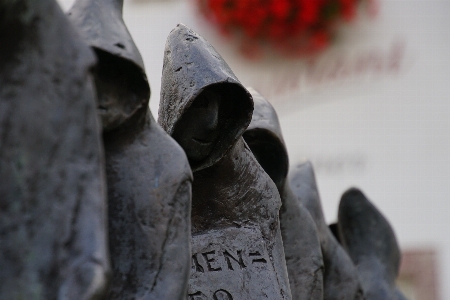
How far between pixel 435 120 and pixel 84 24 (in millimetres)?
4717

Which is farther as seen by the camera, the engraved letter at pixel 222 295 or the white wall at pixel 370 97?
the white wall at pixel 370 97

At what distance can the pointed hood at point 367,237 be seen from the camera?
349 centimetres

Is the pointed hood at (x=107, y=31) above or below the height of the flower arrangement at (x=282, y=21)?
below

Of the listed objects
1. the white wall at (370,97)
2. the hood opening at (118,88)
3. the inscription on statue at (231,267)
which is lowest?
the inscription on statue at (231,267)

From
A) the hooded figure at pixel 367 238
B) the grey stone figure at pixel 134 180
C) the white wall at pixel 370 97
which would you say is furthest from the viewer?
the white wall at pixel 370 97

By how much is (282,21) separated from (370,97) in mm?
616

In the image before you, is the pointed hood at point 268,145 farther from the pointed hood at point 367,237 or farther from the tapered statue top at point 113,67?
the tapered statue top at point 113,67

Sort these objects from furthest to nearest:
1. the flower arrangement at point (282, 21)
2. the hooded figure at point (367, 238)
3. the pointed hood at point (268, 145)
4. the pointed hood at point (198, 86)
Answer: the flower arrangement at point (282, 21), the hooded figure at point (367, 238), the pointed hood at point (268, 145), the pointed hood at point (198, 86)

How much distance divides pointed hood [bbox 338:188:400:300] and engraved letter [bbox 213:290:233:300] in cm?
114

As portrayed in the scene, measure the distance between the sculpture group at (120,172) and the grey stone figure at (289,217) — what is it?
1 centimetres

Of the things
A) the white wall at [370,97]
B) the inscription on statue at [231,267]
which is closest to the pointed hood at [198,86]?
the inscription on statue at [231,267]

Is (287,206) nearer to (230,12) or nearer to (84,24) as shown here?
(84,24)

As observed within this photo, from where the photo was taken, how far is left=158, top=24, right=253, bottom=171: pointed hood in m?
2.34

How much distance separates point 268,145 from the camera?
9.28 feet
